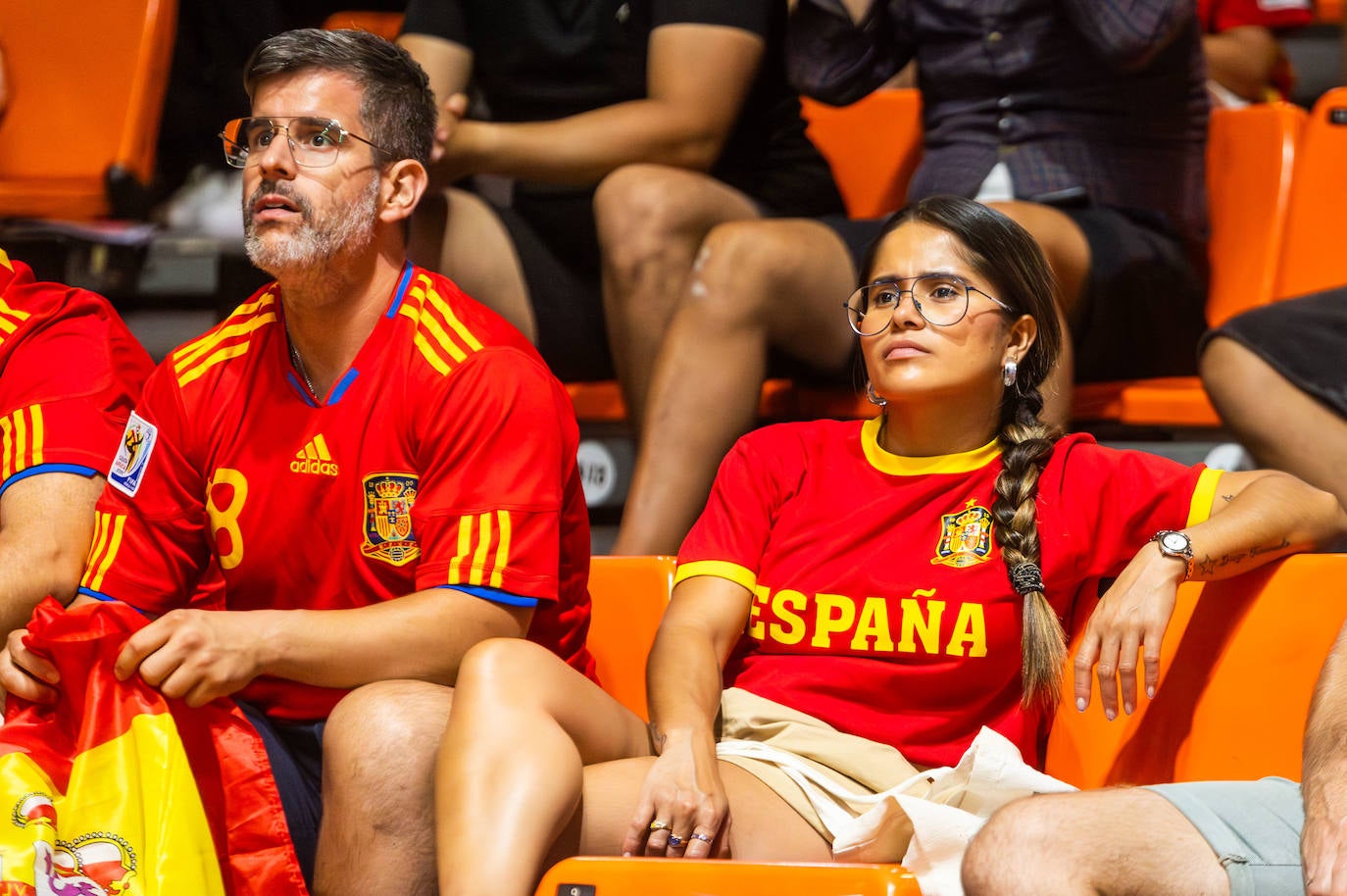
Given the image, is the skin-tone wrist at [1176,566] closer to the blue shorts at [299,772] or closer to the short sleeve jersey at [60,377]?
the blue shorts at [299,772]

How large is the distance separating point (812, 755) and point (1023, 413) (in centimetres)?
47

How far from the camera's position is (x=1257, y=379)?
212 centimetres

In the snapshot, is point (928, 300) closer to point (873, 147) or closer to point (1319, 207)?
point (1319, 207)

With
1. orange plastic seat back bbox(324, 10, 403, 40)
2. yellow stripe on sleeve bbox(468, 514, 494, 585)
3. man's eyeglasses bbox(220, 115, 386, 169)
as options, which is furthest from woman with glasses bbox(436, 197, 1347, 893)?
orange plastic seat back bbox(324, 10, 403, 40)

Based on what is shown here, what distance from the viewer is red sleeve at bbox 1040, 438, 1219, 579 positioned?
1.62 m

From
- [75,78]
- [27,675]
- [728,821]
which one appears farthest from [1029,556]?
[75,78]

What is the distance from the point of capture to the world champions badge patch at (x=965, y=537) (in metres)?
1.63

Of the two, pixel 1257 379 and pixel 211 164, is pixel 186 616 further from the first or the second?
pixel 211 164

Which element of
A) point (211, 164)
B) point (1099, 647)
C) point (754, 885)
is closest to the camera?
point (754, 885)

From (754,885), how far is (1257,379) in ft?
4.22

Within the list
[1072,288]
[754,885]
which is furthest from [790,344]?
[754,885]

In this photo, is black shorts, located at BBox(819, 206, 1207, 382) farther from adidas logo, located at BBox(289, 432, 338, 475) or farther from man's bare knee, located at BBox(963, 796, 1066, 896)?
man's bare knee, located at BBox(963, 796, 1066, 896)

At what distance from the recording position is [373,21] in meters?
3.29

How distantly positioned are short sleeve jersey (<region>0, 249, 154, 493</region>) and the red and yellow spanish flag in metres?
0.32
